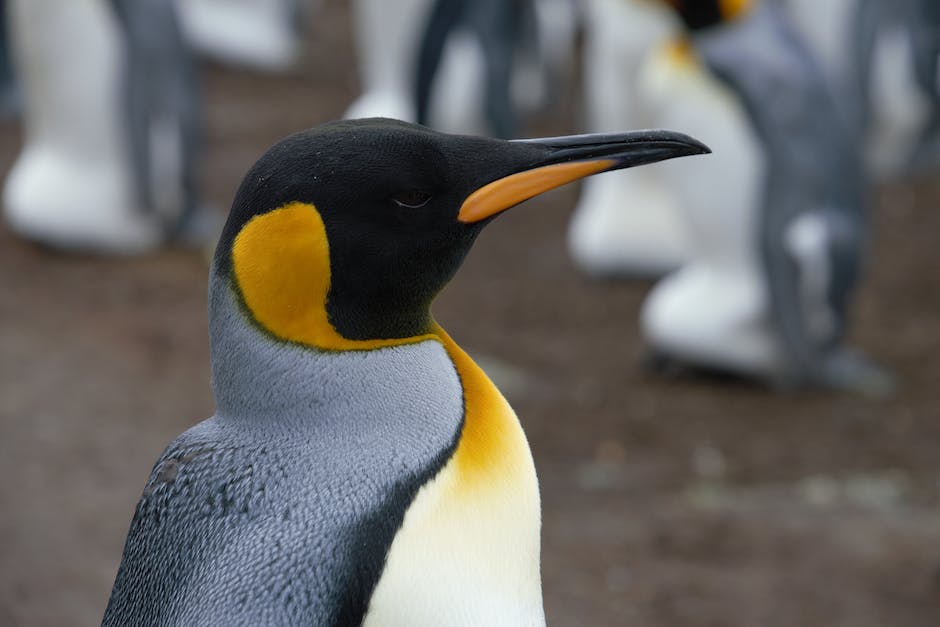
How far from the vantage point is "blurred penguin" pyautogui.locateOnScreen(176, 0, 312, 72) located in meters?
9.80

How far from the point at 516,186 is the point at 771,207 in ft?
10.8

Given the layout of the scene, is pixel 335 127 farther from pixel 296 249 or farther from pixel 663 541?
pixel 663 541

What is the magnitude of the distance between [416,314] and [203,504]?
31 cm

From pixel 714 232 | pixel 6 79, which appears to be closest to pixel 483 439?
pixel 714 232

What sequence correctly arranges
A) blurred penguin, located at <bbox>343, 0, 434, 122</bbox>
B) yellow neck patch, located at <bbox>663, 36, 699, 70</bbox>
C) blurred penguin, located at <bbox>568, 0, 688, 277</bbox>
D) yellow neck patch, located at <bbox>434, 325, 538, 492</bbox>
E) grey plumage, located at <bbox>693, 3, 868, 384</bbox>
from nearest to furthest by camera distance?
yellow neck patch, located at <bbox>434, 325, 538, 492</bbox> → grey plumage, located at <bbox>693, 3, 868, 384</bbox> → yellow neck patch, located at <bbox>663, 36, 699, 70</bbox> → blurred penguin, located at <bbox>568, 0, 688, 277</bbox> → blurred penguin, located at <bbox>343, 0, 434, 122</bbox>

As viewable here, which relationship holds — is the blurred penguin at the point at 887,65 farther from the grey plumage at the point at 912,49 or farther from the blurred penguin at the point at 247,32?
the blurred penguin at the point at 247,32

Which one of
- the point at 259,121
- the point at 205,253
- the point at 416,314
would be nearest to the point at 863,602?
the point at 416,314

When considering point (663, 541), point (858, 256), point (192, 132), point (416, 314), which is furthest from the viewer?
point (192, 132)

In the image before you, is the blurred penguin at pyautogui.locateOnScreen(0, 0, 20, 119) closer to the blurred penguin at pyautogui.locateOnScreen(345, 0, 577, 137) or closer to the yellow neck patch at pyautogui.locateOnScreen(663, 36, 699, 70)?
the blurred penguin at pyautogui.locateOnScreen(345, 0, 577, 137)

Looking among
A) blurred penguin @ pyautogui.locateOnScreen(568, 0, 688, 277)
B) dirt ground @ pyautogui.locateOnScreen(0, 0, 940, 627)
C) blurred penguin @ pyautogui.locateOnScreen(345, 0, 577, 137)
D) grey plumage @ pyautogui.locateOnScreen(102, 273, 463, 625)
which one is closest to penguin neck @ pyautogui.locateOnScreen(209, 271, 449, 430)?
grey plumage @ pyautogui.locateOnScreen(102, 273, 463, 625)

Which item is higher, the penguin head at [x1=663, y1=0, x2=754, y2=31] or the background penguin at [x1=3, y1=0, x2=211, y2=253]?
the penguin head at [x1=663, y1=0, x2=754, y2=31]

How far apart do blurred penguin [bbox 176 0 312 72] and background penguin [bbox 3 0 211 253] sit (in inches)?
143

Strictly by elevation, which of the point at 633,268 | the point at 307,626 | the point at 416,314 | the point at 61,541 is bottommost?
the point at 633,268

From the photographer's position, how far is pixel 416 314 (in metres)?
1.60
